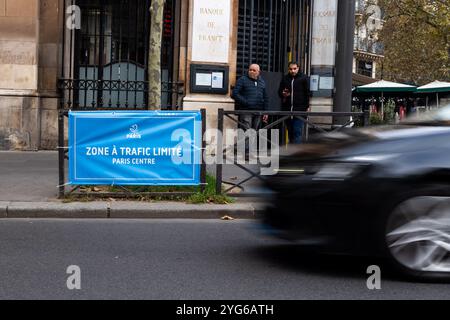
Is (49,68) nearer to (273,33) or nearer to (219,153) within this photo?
(273,33)

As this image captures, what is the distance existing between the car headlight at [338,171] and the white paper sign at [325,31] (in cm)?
873

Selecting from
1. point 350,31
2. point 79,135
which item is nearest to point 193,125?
point 79,135

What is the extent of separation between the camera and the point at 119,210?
7875 millimetres

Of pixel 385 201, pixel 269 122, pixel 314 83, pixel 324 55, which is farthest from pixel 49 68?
pixel 385 201

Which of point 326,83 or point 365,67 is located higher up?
point 365,67

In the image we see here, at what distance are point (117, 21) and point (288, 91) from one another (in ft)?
15.0

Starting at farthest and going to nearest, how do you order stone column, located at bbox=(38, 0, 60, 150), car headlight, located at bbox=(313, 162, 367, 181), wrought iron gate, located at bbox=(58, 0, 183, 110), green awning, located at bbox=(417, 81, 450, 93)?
green awning, located at bbox=(417, 81, 450, 93), wrought iron gate, located at bbox=(58, 0, 183, 110), stone column, located at bbox=(38, 0, 60, 150), car headlight, located at bbox=(313, 162, 367, 181)

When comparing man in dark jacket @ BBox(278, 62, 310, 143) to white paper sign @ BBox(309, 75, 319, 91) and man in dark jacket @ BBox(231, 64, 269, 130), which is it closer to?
man in dark jacket @ BBox(231, 64, 269, 130)

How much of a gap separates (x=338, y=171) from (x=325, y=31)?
907 cm

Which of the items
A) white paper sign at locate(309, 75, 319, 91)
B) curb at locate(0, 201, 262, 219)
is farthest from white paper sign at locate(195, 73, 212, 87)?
curb at locate(0, 201, 262, 219)

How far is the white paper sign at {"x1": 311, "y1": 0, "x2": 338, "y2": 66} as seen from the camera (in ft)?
43.6

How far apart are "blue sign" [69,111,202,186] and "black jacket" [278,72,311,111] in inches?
172

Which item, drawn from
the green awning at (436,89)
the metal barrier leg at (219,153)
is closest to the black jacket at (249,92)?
the metal barrier leg at (219,153)

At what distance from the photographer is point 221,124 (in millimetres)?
8508
